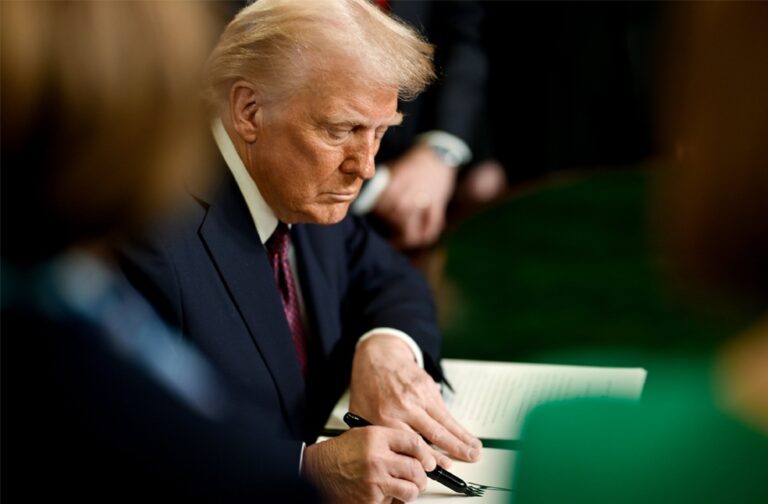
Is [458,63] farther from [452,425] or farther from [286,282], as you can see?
[452,425]

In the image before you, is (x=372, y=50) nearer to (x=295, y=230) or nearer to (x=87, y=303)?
(x=295, y=230)

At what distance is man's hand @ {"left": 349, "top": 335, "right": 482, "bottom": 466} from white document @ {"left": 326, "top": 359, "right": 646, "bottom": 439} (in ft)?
0.21

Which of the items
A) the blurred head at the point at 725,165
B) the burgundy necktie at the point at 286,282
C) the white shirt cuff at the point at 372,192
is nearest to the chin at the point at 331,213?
the burgundy necktie at the point at 286,282

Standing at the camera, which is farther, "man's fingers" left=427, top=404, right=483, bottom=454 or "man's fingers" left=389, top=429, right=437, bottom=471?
"man's fingers" left=427, top=404, right=483, bottom=454

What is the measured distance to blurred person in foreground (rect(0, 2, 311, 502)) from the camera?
1110mm

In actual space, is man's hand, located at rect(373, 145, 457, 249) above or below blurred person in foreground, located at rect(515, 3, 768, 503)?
below

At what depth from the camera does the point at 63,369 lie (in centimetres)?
121

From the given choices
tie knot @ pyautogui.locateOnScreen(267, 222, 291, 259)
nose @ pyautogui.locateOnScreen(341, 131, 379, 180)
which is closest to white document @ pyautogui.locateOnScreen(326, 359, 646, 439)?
tie knot @ pyautogui.locateOnScreen(267, 222, 291, 259)

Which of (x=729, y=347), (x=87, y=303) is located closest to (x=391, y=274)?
Result: (x=87, y=303)

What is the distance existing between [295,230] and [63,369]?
105 cm

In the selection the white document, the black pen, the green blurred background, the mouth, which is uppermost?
the mouth

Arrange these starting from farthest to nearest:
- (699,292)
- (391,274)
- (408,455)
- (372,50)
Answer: (391,274)
(372,50)
(408,455)
(699,292)

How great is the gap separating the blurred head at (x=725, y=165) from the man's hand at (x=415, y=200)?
6.47ft

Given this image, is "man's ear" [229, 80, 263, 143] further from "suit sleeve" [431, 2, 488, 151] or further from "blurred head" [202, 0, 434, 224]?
"suit sleeve" [431, 2, 488, 151]
